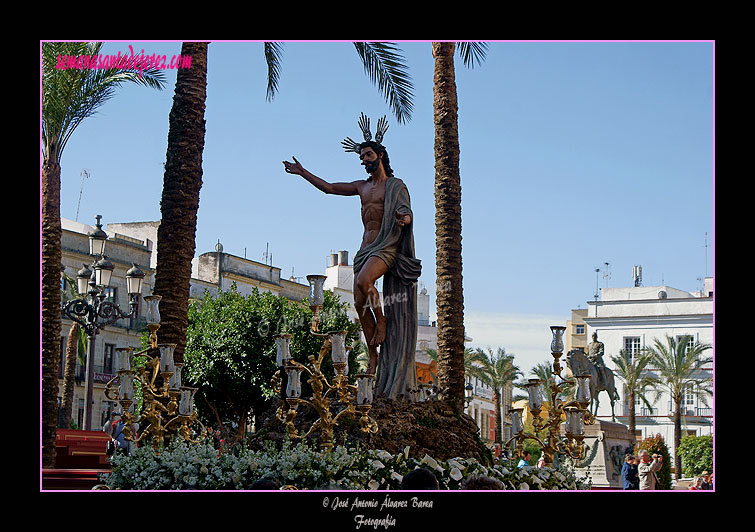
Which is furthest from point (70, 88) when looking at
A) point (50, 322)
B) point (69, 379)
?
point (69, 379)

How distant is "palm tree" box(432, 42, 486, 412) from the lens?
50.0 ft

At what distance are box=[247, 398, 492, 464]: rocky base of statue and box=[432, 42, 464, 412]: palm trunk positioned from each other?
4.48 m

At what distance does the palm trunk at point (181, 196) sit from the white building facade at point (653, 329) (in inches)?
1687

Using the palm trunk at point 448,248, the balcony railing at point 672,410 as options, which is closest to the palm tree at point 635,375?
the balcony railing at point 672,410

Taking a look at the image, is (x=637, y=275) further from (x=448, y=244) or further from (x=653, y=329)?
(x=448, y=244)

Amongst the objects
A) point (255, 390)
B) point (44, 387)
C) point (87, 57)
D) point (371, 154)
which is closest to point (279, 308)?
point (255, 390)

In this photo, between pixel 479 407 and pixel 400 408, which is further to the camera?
pixel 479 407

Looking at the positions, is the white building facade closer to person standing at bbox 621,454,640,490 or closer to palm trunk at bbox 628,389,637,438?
palm trunk at bbox 628,389,637,438

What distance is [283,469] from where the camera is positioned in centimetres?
801

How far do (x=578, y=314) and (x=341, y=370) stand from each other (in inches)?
2678

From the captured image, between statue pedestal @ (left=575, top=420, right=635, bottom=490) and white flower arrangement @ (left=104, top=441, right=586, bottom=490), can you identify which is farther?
statue pedestal @ (left=575, top=420, right=635, bottom=490)

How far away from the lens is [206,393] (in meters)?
23.3

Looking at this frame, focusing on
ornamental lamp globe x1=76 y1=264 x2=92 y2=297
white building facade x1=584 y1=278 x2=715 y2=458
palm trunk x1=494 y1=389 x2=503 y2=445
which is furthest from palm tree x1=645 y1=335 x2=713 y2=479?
ornamental lamp globe x1=76 y1=264 x2=92 y2=297
